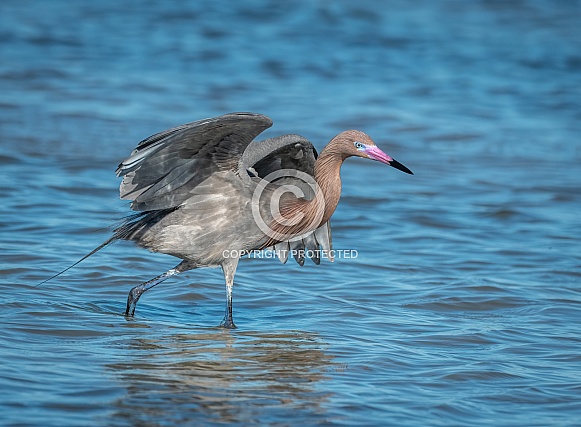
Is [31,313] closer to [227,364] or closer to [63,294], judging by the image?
[63,294]

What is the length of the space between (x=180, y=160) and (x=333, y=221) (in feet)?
10.6

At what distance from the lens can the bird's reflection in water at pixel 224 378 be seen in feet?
16.5

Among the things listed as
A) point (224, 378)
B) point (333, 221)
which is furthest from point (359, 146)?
point (333, 221)

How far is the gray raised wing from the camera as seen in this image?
6.34 m

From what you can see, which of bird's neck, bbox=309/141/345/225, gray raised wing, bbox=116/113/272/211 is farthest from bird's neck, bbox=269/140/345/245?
gray raised wing, bbox=116/113/272/211

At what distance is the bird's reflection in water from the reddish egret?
557 mm

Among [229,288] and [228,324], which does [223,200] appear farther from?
[228,324]

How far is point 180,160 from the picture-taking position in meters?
6.79

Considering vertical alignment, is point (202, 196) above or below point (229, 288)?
above

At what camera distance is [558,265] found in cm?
855

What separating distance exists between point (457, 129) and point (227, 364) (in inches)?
329

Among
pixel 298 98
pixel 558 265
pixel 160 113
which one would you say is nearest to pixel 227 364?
pixel 558 265

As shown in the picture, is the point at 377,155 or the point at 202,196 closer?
the point at 377,155

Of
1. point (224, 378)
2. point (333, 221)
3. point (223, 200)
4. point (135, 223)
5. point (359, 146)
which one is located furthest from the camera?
point (333, 221)
